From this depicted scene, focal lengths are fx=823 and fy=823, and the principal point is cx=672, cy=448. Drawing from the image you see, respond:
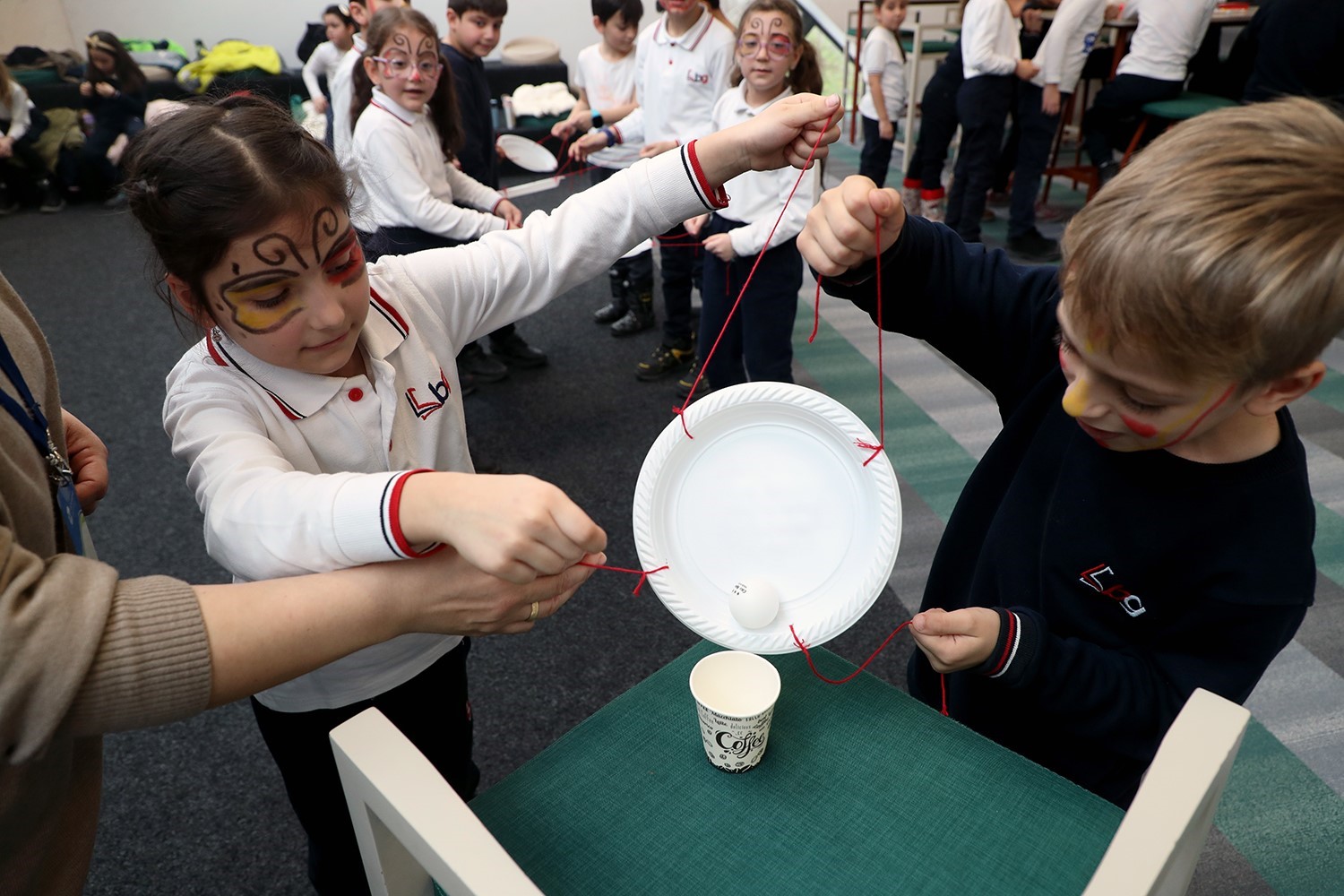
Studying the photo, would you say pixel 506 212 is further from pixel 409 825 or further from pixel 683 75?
pixel 409 825

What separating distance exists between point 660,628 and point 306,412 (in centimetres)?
122

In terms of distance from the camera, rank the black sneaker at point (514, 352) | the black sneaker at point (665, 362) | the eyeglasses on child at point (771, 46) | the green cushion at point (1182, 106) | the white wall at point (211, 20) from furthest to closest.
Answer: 1. the white wall at point (211, 20)
2. the green cushion at point (1182, 106)
3. the black sneaker at point (514, 352)
4. the black sneaker at point (665, 362)
5. the eyeglasses on child at point (771, 46)

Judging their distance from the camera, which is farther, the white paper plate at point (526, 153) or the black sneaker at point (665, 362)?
the white paper plate at point (526, 153)

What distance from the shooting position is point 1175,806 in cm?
67

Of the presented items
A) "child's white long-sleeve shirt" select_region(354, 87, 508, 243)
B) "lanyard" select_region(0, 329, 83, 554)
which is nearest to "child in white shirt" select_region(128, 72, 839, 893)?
"lanyard" select_region(0, 329, 83, 554)

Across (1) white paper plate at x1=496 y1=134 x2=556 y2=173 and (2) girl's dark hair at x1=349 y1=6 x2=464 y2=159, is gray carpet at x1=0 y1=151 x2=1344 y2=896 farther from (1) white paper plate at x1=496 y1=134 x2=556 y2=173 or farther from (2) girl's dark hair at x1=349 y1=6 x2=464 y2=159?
(2) girl's dark hair at x1=349 y1=6 x2=464 y2=159

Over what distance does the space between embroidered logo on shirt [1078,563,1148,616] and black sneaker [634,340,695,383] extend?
2.26 metres

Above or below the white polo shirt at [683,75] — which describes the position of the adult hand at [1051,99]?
below

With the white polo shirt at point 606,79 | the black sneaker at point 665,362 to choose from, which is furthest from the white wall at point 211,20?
the black sneaker at point 665,362

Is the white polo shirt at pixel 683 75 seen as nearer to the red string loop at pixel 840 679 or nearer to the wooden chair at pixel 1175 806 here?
the red string loop at pixel 840 679

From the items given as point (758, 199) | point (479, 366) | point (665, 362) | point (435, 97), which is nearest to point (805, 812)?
point (758, 199)

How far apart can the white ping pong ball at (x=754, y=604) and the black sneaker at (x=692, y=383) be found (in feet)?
6.22

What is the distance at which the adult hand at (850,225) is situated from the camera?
902 mm

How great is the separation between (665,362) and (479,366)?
0.70 metres
